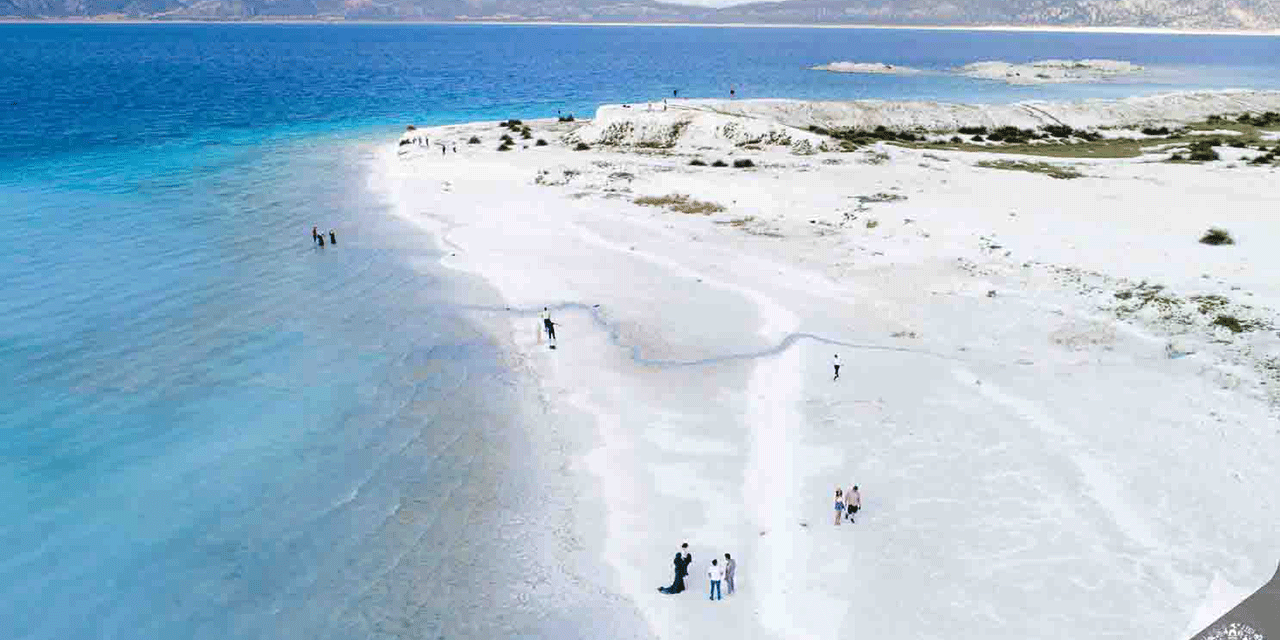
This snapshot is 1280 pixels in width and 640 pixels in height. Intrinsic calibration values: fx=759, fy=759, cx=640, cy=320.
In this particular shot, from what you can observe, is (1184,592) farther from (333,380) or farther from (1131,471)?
(333,380)

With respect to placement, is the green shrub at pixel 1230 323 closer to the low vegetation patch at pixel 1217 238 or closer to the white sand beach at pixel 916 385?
the white sand beach at pixel 916 385

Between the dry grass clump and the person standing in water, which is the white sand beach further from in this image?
the person standing in water

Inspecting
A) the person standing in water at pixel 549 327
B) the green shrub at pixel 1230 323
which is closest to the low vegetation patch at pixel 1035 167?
the green shrub at pixel 1230 323

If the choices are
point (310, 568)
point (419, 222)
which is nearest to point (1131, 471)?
point (310, 568)

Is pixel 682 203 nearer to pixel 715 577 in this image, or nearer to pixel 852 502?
pixel 852 502

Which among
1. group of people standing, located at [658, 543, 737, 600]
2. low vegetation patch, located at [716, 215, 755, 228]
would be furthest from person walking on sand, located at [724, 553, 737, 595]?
low vegetation patch, located at [716, 215, 755, 228]
